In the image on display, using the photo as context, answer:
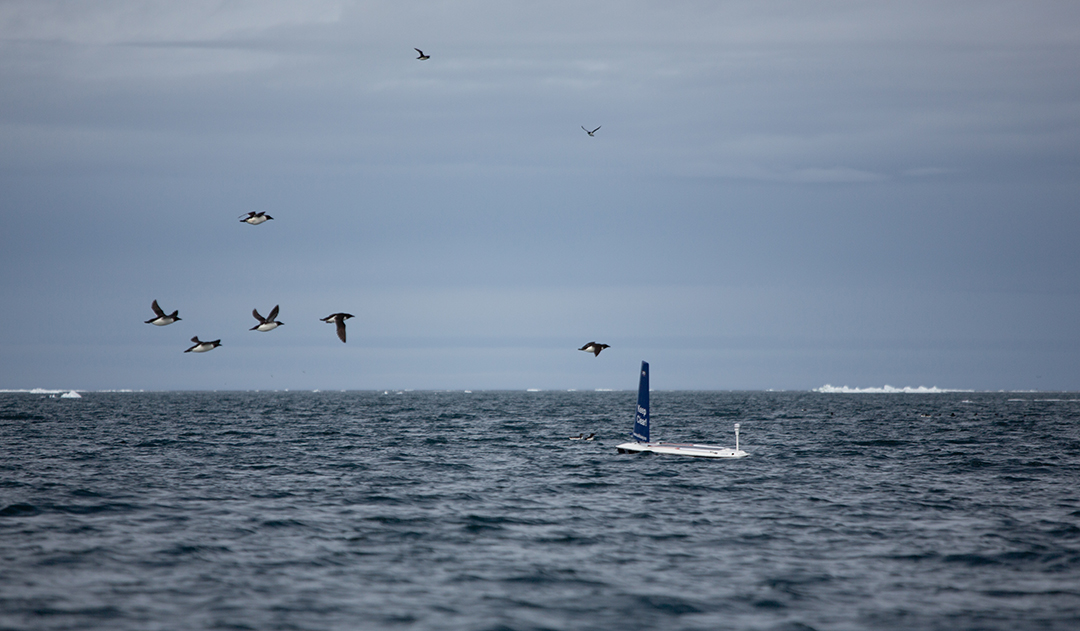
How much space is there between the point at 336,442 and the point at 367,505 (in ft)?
110

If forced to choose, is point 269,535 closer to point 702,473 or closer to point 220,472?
point 220,472

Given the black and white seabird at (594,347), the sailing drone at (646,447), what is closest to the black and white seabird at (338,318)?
the black and white seabird at (594,347)

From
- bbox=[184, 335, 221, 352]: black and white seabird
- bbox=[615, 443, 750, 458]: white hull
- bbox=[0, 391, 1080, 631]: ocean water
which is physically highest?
bbox=[184, 335, 221, 352]: black and white seabird

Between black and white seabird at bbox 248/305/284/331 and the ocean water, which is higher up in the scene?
black and white seabird at bbox 248/305/284/331

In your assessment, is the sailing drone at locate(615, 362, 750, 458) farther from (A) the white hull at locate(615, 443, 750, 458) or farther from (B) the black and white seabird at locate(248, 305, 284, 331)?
(B) the black and white seabird at locate(248, 305, 284, 331)

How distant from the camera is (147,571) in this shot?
2211 cm

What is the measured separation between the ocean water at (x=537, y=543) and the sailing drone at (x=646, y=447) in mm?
661

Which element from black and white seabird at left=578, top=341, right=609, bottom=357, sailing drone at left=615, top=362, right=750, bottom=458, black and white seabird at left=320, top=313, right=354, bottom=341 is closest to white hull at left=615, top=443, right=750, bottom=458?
sailing drone at left=615, top=362, right=750, bottom=458

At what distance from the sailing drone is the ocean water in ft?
2.17

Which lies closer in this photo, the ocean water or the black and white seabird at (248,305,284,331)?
the ocean water

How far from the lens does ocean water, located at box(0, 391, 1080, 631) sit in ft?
62.4

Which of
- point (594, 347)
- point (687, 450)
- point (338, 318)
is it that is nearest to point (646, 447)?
point (687, 450)

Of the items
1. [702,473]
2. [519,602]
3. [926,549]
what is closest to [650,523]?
[926,549]

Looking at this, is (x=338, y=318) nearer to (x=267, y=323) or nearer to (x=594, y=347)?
(x=267, y=323)
